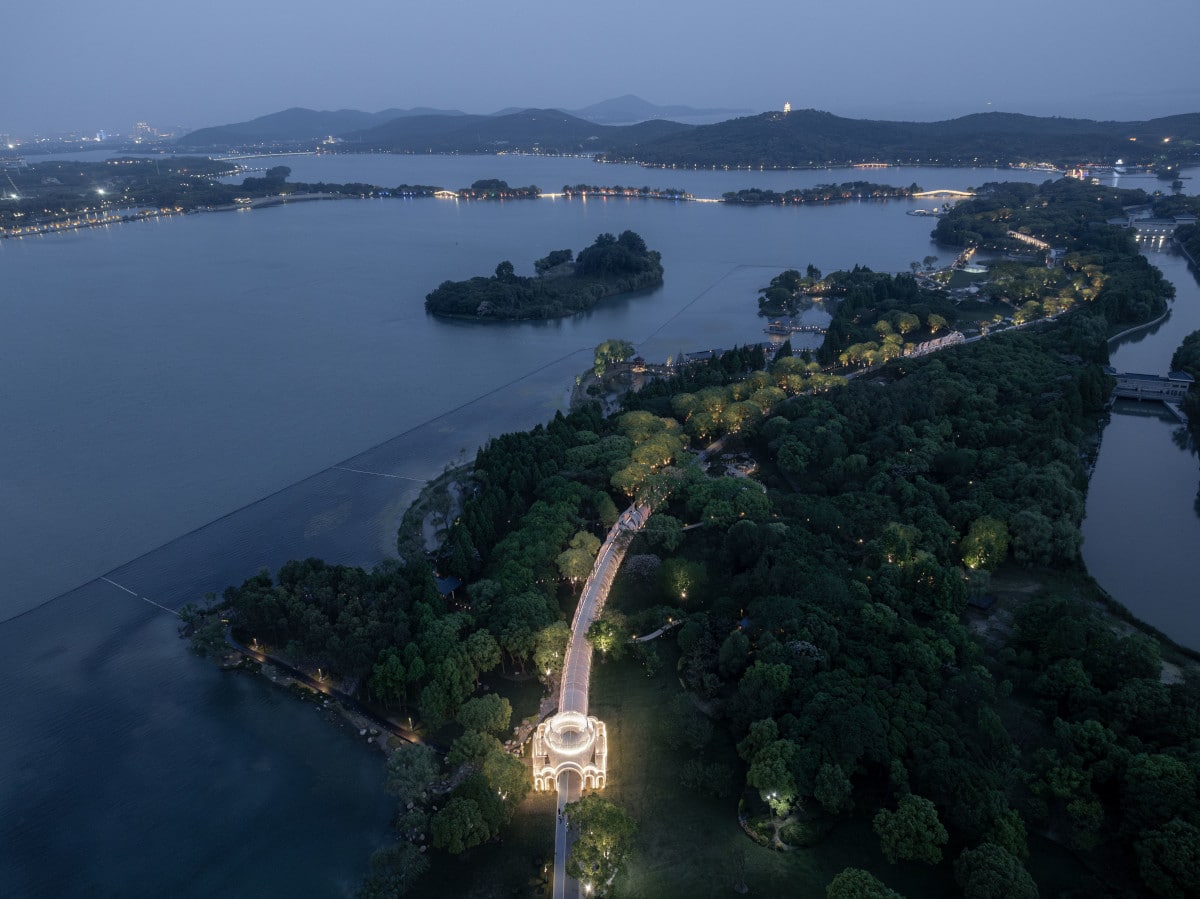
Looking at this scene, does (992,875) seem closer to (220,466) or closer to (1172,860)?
(1172,860)

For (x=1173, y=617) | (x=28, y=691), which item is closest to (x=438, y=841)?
(x=28, y=691)

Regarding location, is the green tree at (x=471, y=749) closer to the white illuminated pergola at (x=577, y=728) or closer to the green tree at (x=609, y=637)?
the white illuminated pergola at (x=577, y=728)

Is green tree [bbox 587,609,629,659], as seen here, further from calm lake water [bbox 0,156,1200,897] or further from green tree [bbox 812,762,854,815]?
calm lake water [bbox 0,156,1200,897]

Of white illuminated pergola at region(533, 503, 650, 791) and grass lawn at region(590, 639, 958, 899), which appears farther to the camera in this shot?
white illuminated pergola at region(533, 503, 650, 791)

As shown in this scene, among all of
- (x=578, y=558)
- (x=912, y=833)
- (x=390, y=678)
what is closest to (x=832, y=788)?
(x=912, y=833)

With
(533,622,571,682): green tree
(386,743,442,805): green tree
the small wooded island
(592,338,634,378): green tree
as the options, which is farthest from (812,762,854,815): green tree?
the small wooded island
